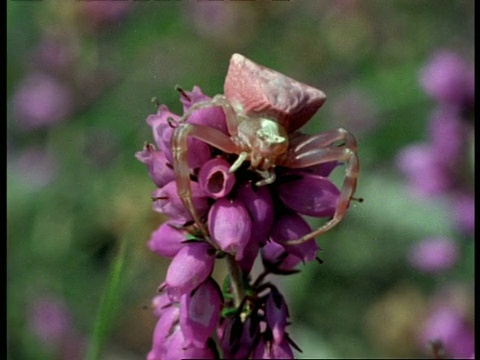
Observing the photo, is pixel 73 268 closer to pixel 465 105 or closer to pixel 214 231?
pixel 465 105

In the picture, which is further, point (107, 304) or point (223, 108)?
point (107, 304)

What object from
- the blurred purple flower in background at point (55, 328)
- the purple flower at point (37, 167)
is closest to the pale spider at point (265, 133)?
the blurred purple flower in background at point (55, 328)

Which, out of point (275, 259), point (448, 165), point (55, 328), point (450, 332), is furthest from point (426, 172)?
point (275, 259)

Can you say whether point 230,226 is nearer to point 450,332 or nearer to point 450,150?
point 450,332

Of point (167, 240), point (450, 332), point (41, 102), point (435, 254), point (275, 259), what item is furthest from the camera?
point (41, 102)

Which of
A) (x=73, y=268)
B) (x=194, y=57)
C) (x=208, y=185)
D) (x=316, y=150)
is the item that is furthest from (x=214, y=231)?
(x=194, y=57)

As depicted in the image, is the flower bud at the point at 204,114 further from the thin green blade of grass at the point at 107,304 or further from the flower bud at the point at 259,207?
the thin green blade of grass at the point at 107,304

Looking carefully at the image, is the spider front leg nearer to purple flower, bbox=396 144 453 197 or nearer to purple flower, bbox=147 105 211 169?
purple flower, bbox=147 105 211 169
